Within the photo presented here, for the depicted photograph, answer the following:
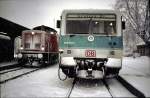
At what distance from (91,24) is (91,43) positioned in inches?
32.8

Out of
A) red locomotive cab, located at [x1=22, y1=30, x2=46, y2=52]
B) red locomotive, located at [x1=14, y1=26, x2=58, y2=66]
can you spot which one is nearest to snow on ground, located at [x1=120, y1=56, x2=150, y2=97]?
red locomotive, located at [x1=14, y1=26, x2=58, y2=66]

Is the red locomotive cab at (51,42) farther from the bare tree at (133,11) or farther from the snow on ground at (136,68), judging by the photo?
the bare tree at (133,11)

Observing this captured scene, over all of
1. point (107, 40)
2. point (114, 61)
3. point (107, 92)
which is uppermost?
point (107, 40)

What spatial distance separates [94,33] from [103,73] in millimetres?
1611

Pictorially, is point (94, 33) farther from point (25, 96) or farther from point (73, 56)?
point (25, 96)

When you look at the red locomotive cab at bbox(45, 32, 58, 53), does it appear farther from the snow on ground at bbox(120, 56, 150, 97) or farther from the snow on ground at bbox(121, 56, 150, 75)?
the snow on ground at bbox(120, 56, 150, 97)

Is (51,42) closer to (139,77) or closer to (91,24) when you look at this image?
(139,77)

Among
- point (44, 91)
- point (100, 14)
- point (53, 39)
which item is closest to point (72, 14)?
point (100, 14)

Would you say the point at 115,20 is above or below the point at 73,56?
above

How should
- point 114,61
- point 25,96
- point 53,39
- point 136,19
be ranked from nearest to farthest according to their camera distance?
1. point 25,96
2. point 114,61
3. point 53,39
4. point 136,19

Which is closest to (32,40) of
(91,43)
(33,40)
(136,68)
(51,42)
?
(33,40)

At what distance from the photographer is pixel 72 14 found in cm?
1102

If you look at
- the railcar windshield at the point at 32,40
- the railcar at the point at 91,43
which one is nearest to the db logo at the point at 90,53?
the railcar at the point at 91,43

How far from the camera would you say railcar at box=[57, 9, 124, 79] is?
10.3 meters
